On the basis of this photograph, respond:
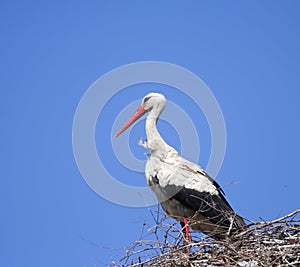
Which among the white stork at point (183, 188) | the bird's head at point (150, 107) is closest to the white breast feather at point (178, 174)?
the white stork at point (183, 188)

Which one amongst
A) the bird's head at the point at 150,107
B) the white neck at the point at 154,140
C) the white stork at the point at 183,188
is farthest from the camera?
the bird's head at the point at 150,107

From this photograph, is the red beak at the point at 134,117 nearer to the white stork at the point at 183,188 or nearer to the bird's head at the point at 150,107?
the bird's head at the point at 150,107

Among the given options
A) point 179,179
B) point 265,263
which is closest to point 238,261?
point 265,263

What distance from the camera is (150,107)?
9.05 meters

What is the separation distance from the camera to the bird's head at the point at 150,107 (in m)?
8.98

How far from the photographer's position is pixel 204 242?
21.8ft

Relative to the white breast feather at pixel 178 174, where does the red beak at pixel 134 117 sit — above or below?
above

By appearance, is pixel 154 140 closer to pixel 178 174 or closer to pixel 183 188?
pixel 178 174

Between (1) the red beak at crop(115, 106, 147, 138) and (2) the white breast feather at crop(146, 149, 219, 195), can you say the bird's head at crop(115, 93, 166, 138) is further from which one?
(2) the white breast feather at crop(146, 149, 219, 195)

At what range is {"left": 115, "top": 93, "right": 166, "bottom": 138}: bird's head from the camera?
354 inches

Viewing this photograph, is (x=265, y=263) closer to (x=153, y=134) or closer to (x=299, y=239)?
(x=299, y=239)

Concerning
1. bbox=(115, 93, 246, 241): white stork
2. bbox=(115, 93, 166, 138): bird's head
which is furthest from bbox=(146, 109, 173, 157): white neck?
bbox=(115, 93, 166, 138): bird's head

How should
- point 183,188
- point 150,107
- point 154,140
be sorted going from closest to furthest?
point 183,188
point 154,140
point 150,107

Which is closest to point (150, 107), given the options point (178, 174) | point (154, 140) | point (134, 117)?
point (134, 117)
